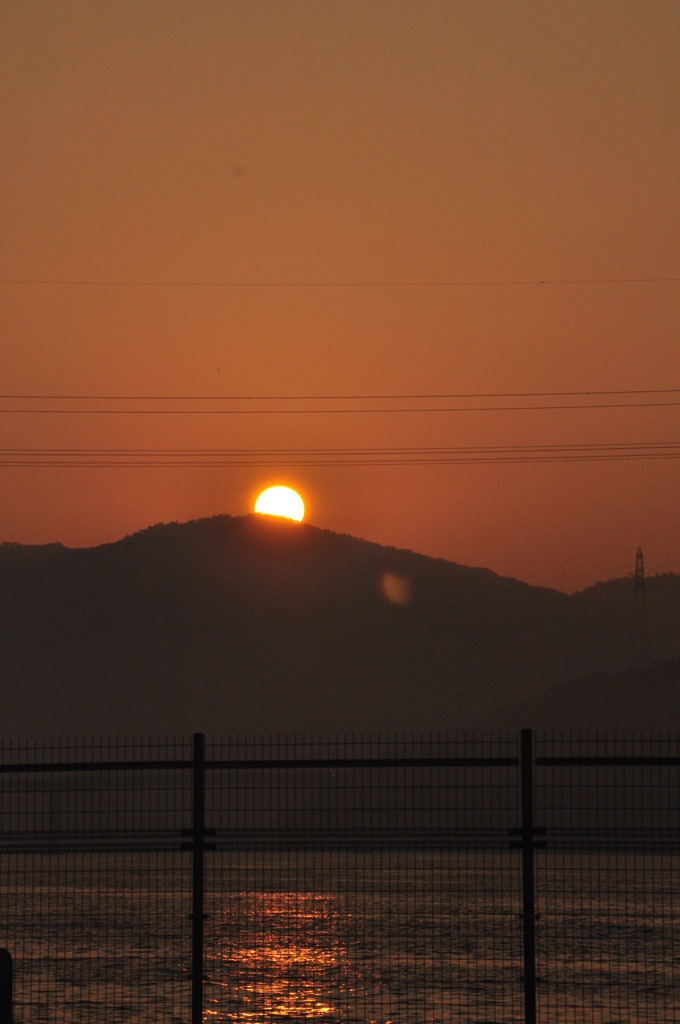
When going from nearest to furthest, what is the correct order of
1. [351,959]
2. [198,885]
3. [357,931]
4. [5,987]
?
[5,987], [198,885], [351,959], [357,931]

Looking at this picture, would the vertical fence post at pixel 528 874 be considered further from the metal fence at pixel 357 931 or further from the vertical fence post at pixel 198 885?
the vertical fence post at pixel 198 885

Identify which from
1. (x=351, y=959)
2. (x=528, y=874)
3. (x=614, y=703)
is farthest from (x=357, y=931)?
(x=614, y=703)

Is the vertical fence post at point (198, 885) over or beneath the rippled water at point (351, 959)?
over

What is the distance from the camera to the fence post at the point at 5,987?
7789mm

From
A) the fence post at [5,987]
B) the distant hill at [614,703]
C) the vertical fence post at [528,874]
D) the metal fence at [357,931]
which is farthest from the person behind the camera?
the distant hill at [614,703]

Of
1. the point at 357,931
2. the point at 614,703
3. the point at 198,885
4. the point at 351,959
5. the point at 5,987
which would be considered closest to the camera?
the point at 5,987

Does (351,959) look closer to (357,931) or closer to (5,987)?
(357,931)

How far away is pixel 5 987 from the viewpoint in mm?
7828

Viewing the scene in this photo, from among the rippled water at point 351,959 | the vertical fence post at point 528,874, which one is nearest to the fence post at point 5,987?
the rippled water at point 351,959

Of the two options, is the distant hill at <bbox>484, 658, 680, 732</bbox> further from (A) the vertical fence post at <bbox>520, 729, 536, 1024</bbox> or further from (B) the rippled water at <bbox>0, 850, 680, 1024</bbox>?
(A) the vertical fence post at <bbox>520, 729, 536, 1024</bbox>

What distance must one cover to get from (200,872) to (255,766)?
2.75 feet

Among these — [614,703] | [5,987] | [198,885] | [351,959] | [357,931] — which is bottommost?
[351,959]

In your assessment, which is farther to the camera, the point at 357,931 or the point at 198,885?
the point at 357,931

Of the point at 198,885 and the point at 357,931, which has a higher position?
the point at 198,885
